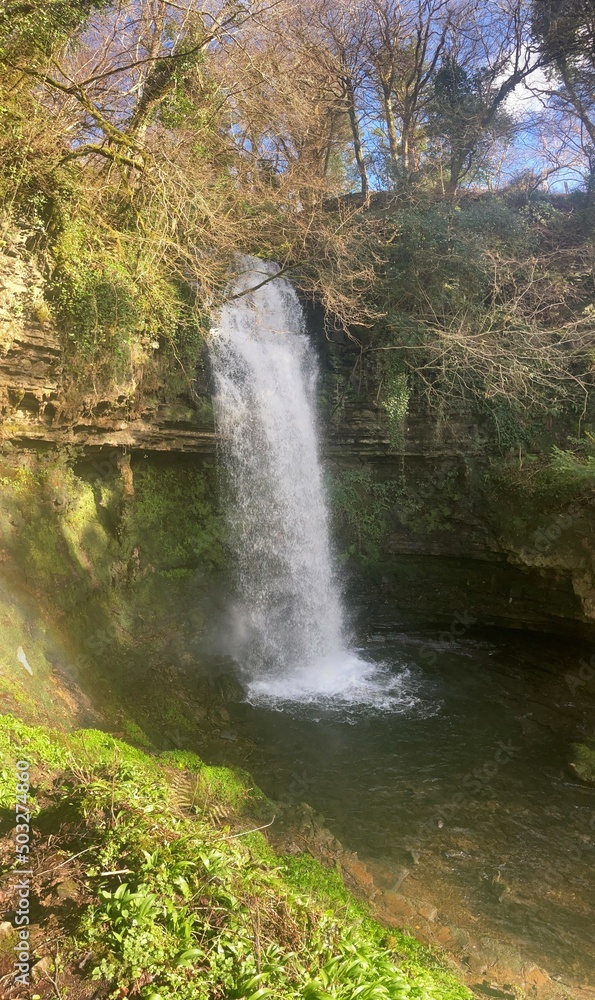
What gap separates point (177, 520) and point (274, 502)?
1942mm

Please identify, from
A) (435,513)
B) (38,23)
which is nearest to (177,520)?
(435,513)

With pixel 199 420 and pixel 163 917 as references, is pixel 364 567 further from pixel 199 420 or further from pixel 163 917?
pixel 163 917

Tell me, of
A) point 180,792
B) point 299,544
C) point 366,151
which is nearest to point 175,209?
point 299,544

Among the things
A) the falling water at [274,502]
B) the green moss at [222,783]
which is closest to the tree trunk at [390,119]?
the falling water at [274,502]

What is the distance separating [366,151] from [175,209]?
10.2 m

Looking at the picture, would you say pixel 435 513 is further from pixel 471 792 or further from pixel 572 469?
pixel 471 792

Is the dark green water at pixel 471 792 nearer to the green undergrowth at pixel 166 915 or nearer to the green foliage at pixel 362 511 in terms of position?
the green undergrowth at pixel 166 915

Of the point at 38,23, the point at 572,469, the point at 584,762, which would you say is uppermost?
the point at 38,23

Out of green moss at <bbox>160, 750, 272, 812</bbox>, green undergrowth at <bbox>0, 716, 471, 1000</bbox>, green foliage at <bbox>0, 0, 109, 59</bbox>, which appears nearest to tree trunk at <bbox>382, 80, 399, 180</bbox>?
green foliage at <bbox>0, 0, 109, 59</bbox>

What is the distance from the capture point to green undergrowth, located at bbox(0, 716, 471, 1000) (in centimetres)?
260

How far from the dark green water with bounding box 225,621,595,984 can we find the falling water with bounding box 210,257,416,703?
1.41 meters

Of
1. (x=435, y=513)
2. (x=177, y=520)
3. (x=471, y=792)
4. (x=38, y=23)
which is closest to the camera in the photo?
(x=38, y=23)

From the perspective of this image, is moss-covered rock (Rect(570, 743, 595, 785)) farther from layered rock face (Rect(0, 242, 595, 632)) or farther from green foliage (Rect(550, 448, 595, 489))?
green foliage (Rect(550, 448, 595, 489))

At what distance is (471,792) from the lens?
6828 millimetres
